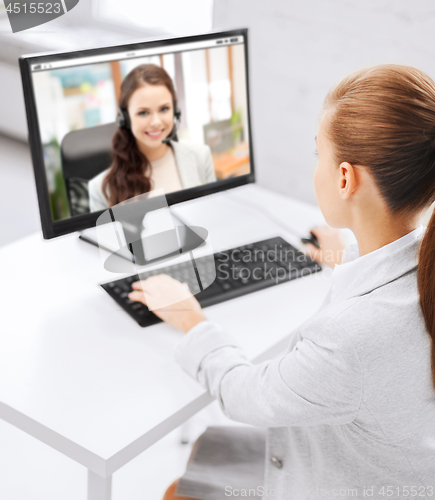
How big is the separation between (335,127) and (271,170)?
1.07 metres

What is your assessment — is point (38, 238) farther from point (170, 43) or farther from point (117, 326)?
point (170, 43)

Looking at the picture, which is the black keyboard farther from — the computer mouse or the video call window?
the video call window

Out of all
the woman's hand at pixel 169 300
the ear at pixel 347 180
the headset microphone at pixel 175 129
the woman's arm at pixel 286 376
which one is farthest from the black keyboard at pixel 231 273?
the ear at pixel 347 180

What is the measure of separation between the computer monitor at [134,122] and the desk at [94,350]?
128mm

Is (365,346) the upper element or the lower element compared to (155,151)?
lower

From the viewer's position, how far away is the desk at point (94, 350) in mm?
771

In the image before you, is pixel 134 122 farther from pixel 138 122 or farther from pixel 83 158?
pixel 83 158

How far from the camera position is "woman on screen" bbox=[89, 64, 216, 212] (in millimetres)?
1055

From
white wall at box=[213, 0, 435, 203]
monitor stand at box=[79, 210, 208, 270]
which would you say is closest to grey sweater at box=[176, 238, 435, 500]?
monitor stand at box=[79, 210, 208, 270]

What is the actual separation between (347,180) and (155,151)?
483 millimetres

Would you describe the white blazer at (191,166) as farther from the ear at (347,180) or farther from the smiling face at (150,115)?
the ear at (347,180)

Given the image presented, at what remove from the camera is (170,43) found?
42.1 inches

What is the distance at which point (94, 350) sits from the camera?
3.00 ft

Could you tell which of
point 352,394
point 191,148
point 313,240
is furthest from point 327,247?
point 352,394
